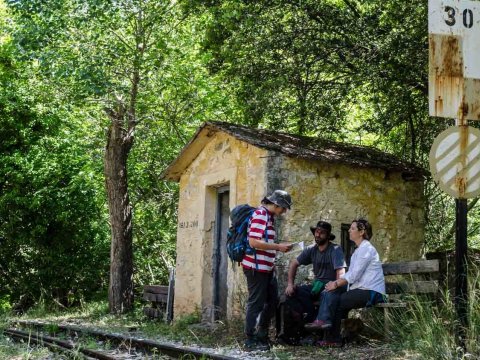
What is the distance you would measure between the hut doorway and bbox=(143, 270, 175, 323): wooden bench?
1330 mm

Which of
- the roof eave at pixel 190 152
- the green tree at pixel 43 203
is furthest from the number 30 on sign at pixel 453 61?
the green tree at pixel 43 203

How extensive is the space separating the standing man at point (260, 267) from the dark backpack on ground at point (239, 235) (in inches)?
2.8

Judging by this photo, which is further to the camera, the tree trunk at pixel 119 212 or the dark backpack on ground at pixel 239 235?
the tree trunk at pixel 119 212

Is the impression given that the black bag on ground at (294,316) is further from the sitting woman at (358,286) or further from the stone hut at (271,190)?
the stone hut at (271,190)

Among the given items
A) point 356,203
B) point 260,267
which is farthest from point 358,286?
point 356,203

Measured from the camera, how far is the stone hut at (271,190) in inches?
358

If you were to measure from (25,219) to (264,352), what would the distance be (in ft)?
34.3

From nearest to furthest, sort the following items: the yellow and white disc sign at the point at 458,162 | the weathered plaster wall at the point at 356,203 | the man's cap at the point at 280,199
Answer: the yellow and white disc sign at the point at 458,162 < the man's cap at the point at 280,199 < the weathered plaster wall at the point at 356,203

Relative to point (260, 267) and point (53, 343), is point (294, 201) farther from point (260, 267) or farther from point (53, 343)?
point (53, 343)

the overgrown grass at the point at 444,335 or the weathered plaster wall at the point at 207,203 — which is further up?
the weathered plaster wall at the point at 207,203

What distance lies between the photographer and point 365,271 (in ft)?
23.4

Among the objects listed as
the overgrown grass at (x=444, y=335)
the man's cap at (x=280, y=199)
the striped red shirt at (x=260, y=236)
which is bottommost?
the overgrown grass at (x=444, y=335)

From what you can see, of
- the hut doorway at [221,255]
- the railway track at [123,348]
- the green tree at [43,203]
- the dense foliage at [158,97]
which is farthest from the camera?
the green tree at [43,203]

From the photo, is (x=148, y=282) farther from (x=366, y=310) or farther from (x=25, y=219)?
(x=366, y=310)
